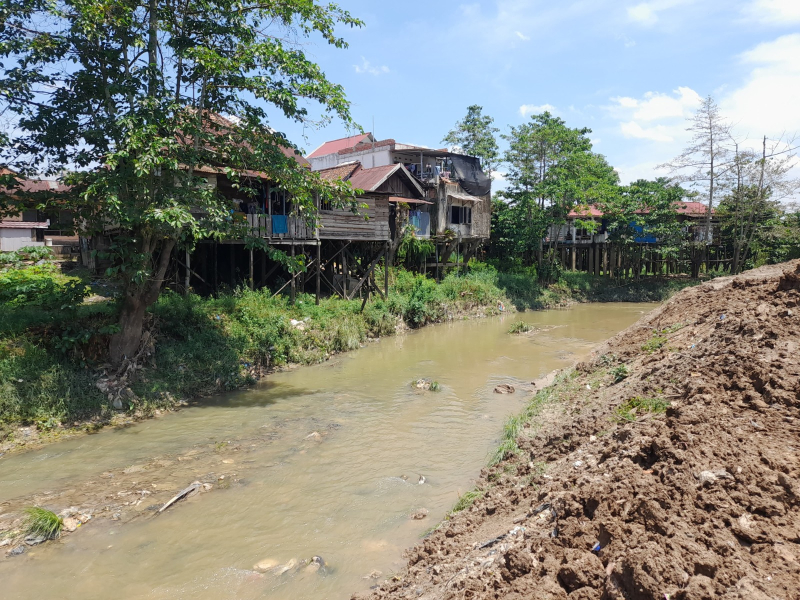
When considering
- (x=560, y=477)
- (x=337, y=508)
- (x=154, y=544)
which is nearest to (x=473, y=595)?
(x=560, y=477)

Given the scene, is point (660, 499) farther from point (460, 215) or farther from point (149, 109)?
point (460, 215)

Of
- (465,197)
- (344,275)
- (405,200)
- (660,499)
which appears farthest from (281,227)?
(660,499)

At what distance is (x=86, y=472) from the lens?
812cm

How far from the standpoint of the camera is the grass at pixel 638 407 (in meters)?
5.98

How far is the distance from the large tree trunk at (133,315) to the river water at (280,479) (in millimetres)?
1984

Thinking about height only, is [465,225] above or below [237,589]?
above

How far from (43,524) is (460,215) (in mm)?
27518

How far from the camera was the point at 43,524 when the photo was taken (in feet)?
20.7

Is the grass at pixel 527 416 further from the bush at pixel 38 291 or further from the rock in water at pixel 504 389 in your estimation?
the bush at pixel 38 291

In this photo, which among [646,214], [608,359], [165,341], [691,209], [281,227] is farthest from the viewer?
[691,209]

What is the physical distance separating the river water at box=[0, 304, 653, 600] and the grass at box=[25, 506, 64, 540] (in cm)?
16

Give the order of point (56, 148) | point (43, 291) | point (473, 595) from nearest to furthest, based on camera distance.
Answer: point (473, 595)
point (56, 148)
point (43, 291)

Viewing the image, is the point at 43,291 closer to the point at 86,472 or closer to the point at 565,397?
the point at 86,472

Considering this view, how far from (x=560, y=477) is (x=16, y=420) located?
9660mm
